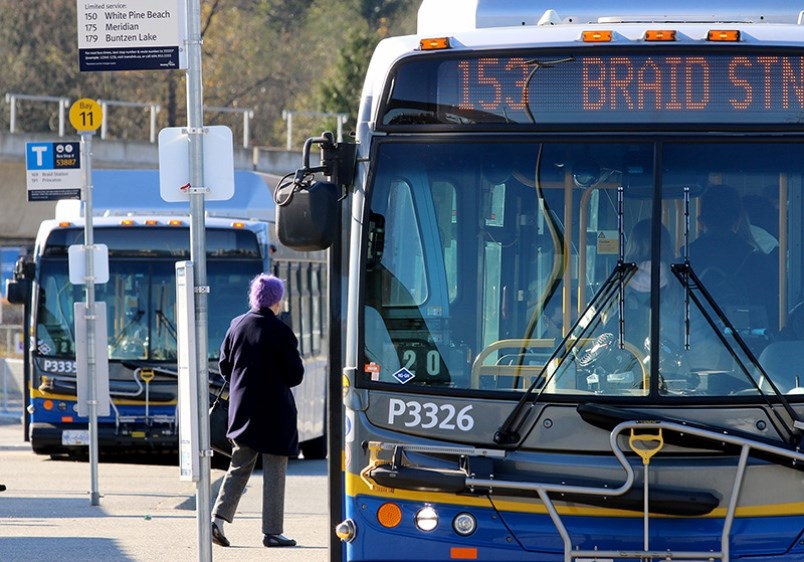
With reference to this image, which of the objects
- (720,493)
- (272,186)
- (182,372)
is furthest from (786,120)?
(272,186)

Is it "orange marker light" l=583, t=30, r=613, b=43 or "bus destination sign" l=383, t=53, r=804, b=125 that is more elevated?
"orange marker light" l=583, t=30, r=613, b=43

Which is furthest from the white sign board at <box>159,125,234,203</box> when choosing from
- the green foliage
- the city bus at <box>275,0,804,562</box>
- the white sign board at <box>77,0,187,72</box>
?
the green foliage

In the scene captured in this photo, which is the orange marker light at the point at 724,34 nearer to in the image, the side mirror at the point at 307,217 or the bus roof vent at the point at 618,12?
the bus roof vent at the point at 618,12

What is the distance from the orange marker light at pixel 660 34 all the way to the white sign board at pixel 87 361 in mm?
7624

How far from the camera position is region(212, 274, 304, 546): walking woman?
11148 mm

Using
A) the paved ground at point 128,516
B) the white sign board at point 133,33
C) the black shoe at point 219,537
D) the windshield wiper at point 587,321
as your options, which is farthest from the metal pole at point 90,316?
the windshield wiper at point 587,321

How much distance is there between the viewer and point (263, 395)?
11.1 m

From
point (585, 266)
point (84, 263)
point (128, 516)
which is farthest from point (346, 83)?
point (585, 266)

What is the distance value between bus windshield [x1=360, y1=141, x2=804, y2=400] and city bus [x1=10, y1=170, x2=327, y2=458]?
1081cm

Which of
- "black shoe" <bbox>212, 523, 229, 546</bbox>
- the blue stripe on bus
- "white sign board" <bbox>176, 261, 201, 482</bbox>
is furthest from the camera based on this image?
"black shoe" <bbox>212, 523, 229, 546</bbox>

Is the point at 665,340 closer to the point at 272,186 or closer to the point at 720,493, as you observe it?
the point at 720,493

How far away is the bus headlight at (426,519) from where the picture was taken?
736 centimetres

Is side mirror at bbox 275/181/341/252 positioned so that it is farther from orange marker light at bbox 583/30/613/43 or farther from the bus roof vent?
orange marker light at bbox 583/30/613/43

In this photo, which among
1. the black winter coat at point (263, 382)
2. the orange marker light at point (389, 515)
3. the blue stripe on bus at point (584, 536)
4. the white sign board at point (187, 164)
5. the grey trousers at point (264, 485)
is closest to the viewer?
the blue stripe on bus at point (584, 536)
